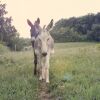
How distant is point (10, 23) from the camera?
29375 millimetres

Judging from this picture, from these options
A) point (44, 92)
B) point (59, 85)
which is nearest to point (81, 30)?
point (59, 85)

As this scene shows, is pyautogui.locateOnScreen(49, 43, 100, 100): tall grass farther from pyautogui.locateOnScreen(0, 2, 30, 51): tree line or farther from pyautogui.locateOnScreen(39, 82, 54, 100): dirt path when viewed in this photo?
pyautogui.locateOnScreen(0, 2, 30, 51): tree line

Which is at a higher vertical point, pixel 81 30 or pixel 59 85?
pixel 81 30

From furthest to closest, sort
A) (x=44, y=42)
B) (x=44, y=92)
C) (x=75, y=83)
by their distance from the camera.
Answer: (x=44, y=42), (x=75, y=83), (x=44, y=92)

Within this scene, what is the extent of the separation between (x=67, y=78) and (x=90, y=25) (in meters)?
50.0

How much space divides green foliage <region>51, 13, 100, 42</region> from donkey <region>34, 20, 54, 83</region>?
144ft

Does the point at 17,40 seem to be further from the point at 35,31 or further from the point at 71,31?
the point at 35,31

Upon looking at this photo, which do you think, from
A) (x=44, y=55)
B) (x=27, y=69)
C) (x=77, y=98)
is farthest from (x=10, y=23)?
(x=77, y=98)

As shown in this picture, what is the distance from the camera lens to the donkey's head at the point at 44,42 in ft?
37.5

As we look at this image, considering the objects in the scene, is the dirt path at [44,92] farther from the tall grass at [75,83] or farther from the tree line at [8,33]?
the tree line at [8,33]

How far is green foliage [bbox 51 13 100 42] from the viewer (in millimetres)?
57219

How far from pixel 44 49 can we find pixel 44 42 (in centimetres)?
29

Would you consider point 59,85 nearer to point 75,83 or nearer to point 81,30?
point 75,83

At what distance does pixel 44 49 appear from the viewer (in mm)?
11398
